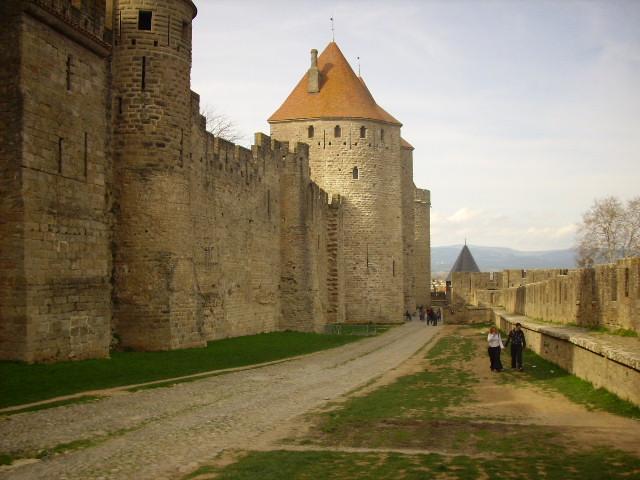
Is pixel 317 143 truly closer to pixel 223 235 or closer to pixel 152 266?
pixel 223 235

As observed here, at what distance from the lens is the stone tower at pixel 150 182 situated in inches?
712

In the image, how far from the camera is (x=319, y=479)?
689cm

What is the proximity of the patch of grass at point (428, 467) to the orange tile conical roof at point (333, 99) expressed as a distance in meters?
34.9

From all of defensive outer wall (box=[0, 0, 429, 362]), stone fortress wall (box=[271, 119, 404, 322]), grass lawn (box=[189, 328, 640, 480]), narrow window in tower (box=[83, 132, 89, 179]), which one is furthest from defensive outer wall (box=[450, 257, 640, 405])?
stone fortress wall (box=[271, 119, 404, 322])

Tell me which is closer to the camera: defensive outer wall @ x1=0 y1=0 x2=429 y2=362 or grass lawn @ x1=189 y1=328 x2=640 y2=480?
grass lawn @ x1=189 y1=328 x2=640 y2=480

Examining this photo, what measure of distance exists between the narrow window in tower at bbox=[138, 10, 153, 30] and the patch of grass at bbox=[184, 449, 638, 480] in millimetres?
13498

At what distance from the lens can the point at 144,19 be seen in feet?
62.1

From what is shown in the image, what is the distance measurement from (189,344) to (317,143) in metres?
24.2

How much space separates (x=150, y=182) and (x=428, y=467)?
1267 cm

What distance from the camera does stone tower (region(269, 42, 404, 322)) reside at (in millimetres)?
41531

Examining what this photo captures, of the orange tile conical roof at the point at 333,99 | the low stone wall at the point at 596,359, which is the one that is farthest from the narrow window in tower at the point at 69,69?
the orange tile conical roof at the point at 333,99

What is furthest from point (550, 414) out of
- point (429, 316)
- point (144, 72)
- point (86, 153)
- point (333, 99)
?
point (333, 99)

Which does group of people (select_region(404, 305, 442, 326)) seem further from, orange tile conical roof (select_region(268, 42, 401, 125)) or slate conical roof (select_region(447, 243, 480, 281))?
slate conical roof (select_region(447, 243, 480, 281))

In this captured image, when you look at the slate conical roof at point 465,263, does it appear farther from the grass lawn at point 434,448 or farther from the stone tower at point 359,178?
the grass lawn at point 434,448
